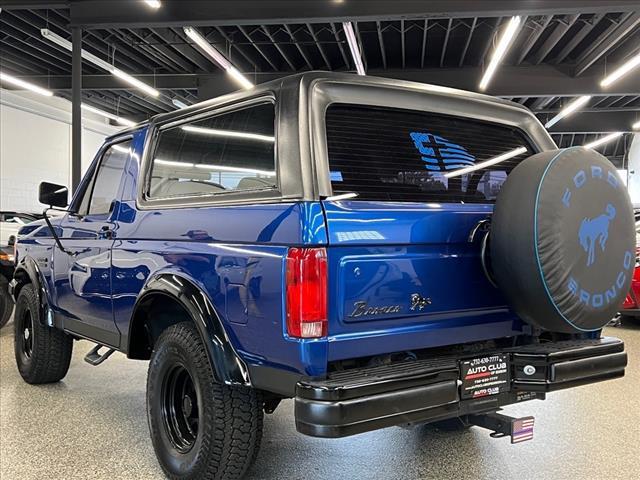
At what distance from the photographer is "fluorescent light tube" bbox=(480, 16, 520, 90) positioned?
350 inches

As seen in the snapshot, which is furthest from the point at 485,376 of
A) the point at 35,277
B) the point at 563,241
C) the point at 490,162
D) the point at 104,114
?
the point at 104,114

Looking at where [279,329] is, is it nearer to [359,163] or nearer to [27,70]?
[359,163]

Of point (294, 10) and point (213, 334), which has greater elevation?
point (294, 10)

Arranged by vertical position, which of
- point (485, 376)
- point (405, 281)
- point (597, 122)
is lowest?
point (485, 376)

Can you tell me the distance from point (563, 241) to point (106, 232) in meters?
2.44

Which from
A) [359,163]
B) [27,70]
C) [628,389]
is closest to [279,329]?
[359,163]

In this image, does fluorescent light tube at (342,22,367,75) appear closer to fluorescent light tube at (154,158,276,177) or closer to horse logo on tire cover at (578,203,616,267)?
fluorescent light tube at (154,158,276,177)

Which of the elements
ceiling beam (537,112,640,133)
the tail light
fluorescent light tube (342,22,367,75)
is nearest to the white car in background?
fluorescent light tube (342,22,367,75)

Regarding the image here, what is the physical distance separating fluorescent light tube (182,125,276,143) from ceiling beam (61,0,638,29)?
6.35 metres

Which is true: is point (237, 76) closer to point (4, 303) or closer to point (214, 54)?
point (214, 54)

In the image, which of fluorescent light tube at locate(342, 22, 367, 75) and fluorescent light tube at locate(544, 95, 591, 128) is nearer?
fluorescent light tube at locate(342, 22, 367, 75)

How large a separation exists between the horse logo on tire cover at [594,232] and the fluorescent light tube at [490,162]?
2.23 ft

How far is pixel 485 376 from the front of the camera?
2250mm

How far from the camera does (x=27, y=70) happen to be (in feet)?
46.0
